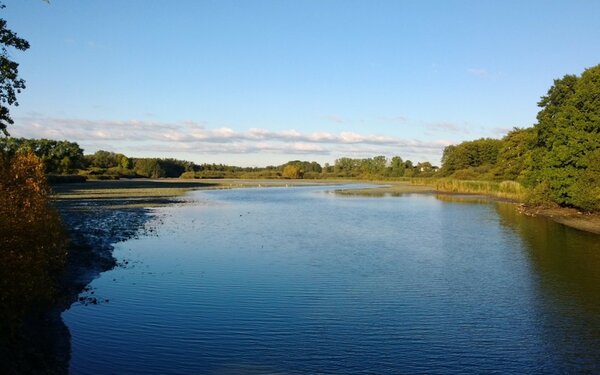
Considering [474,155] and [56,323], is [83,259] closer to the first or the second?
[56,323]

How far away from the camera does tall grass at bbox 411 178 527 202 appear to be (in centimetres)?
7160

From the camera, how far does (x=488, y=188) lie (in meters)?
85.3

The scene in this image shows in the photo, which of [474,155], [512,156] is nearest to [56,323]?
[512,156]

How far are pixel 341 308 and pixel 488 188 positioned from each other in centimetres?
7634

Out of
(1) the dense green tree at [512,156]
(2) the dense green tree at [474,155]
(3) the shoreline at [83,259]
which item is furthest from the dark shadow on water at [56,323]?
(2) the dense green tree at [474,155]

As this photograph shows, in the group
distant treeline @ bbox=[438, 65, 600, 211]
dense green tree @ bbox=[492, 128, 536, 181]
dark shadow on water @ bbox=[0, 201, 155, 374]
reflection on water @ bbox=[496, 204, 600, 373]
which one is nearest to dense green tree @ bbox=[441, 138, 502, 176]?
dense green tree @ bbox=[492, 128, 536, 181]

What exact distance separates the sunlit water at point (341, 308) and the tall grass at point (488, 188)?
A: 42.2 meters

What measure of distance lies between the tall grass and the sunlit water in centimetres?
4218

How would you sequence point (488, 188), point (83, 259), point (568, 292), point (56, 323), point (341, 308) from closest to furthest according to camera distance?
point (56, 323)
point (341, 308)
point (568, 292)
point (83, 259)
point (488, 188)

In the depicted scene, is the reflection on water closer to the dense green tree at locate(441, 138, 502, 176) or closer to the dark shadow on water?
the dark shadow on water

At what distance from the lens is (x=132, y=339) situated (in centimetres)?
1232

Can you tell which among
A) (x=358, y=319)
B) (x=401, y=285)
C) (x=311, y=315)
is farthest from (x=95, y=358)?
(x=401, y=285)

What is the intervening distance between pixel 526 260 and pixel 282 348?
16.3 m

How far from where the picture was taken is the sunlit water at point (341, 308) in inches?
440
